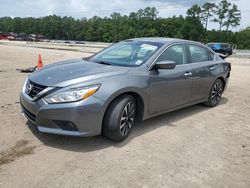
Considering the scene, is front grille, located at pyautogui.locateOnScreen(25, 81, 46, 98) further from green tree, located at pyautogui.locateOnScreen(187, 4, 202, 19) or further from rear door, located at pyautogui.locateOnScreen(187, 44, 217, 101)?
green tree, located at pyautogui.locateOnScreen(187, 4, 202, 19)

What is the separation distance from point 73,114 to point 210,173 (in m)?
1.89

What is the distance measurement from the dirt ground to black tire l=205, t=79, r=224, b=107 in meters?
1.01

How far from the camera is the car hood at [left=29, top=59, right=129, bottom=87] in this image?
391cm

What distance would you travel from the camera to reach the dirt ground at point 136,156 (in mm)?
3275

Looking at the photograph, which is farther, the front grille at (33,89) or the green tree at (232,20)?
the green tree at (232,20)

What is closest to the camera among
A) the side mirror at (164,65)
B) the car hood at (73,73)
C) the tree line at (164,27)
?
the car hood at (73,73)

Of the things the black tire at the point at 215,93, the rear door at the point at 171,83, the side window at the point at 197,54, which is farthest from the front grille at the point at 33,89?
the black tire at the point at 215,93

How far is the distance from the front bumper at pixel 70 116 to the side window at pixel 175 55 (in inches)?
63.2

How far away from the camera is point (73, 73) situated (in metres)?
4.13

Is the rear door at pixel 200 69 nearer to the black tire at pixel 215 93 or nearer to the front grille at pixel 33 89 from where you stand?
the black tire at pixel 215 93

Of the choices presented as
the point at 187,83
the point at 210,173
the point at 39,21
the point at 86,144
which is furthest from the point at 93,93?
the point at 39,21

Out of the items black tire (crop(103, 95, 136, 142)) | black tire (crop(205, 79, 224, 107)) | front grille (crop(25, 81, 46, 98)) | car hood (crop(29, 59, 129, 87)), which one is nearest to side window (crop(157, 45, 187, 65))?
car hood (crop(29, 59, 129, 87))

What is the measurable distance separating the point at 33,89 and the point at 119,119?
51.4 inches

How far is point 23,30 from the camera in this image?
130 meters
